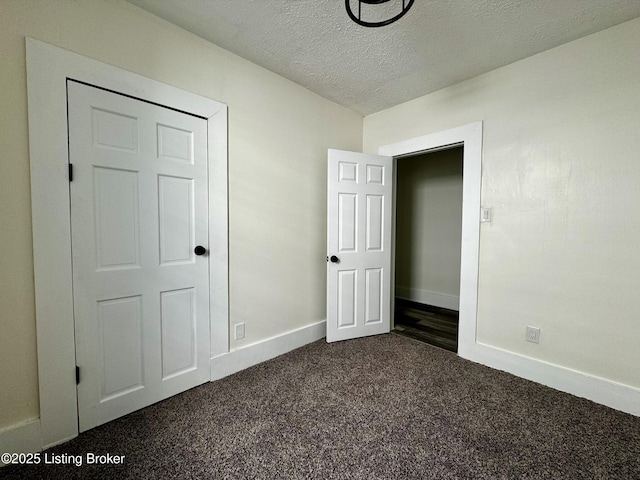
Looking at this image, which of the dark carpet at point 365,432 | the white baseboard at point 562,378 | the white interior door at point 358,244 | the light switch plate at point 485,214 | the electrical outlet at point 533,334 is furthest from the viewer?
the white interior door at point 358,244

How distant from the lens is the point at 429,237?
13.9 feet

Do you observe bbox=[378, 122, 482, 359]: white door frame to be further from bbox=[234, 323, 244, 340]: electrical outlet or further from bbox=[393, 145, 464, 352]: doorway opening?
bbox=[234, 323, 244, 340]: electrical outlet

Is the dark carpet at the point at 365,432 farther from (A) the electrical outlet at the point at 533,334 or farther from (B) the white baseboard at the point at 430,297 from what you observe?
(B) the white baseboard at the point at 430,297

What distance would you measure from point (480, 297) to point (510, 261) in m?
0.40

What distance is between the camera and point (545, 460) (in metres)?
1.33

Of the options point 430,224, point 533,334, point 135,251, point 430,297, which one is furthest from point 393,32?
point 430,297

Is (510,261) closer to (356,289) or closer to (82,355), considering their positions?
(356,289)

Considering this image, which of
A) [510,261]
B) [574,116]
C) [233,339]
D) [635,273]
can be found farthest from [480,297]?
[233,339]

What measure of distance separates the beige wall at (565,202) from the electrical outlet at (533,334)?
1.6 inches

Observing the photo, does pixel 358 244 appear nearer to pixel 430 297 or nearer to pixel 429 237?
pixel 429 237

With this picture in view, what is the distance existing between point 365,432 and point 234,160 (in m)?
2.08

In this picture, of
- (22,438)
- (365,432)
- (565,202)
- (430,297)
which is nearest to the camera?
(22,438)

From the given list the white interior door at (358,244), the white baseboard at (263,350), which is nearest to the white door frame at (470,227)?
the white interior door at (358,244)

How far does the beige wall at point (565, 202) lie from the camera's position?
67.6 inches
